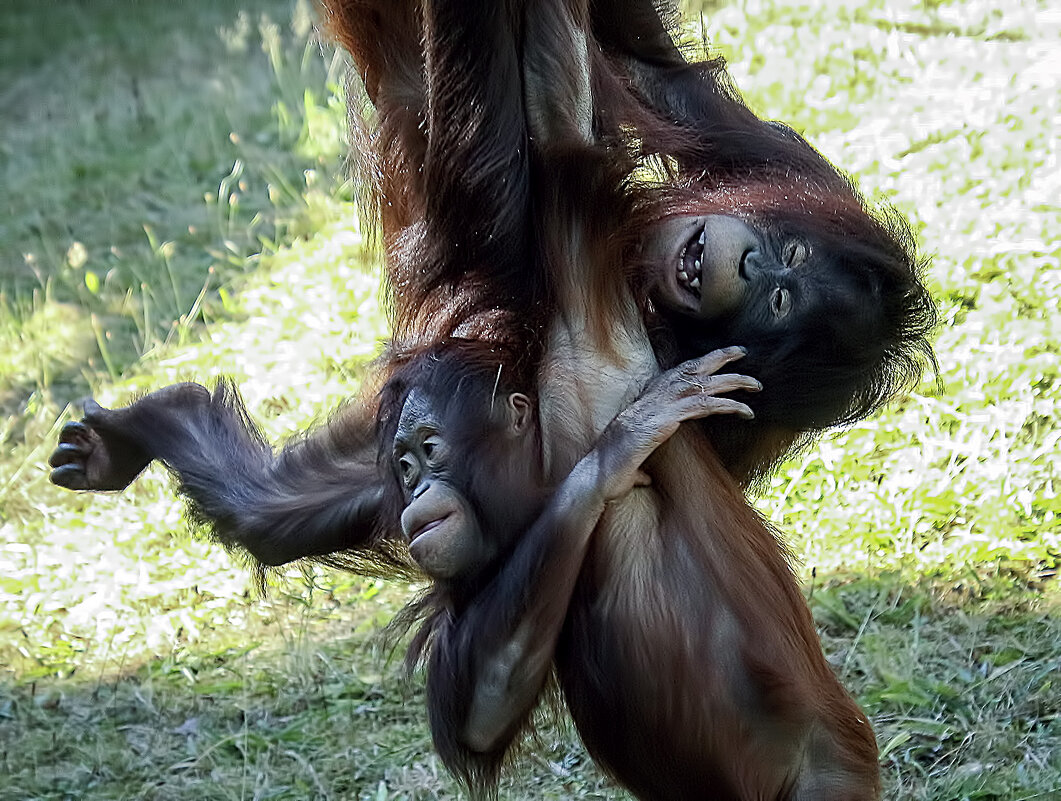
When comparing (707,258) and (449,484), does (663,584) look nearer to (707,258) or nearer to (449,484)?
(449,484)

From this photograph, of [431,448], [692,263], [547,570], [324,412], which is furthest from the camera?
[324,412]

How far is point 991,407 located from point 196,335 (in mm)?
2774

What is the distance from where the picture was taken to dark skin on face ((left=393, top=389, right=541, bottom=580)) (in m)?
2.28

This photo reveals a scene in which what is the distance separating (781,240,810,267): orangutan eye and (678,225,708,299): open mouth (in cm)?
15

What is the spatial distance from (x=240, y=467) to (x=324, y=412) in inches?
57.1

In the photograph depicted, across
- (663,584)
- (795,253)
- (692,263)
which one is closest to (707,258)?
(692,263)

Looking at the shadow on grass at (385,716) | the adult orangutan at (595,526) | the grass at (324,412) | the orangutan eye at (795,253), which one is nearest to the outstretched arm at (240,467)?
the adult orangutan at (595,526)

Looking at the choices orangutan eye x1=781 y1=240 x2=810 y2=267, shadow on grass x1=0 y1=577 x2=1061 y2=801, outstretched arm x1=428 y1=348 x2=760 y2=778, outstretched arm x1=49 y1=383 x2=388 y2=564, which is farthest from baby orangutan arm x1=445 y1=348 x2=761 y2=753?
shadow on grass x1=0 y1=577 x2=1061 y2=801

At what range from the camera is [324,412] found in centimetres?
442

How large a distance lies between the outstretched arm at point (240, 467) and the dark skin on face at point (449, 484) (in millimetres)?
404

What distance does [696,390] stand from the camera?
7.68 ft

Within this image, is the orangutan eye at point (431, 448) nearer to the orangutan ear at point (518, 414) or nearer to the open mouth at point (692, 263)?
the orangutan ear at point (518, 414)

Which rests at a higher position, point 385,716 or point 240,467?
point 240,467

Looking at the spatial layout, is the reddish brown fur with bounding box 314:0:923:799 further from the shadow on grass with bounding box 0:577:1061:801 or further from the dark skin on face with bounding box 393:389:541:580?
the shadow on grass with bounding box 0:577:1061:801
